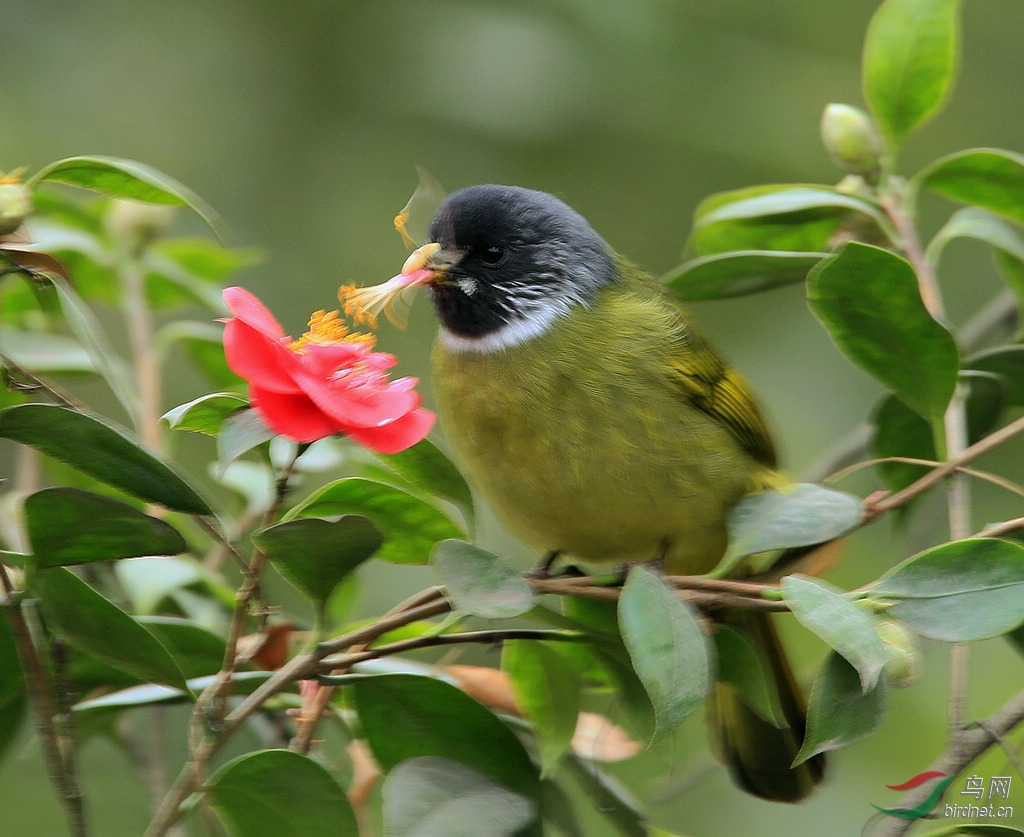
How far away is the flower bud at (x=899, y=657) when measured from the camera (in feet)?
4.83

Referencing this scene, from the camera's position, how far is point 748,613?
2732 millimetres

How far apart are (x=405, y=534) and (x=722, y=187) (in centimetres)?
376

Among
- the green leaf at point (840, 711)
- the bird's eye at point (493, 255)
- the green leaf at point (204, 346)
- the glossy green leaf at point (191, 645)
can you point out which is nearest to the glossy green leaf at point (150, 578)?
the glossy green leaf at point (191, 645)

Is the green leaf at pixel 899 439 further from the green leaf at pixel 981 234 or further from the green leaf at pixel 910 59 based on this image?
the green leaf at pixel 910 59

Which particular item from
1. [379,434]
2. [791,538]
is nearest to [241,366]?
[379,434]

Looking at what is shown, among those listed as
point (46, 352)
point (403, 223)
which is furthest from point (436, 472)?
point (46, 352)

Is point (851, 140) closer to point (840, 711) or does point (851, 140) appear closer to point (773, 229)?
point (773, 229)

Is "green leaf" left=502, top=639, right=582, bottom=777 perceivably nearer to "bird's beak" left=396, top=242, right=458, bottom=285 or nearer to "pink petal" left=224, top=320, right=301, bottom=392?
"pink petal" left=224, top=320, right=301, bottom=392

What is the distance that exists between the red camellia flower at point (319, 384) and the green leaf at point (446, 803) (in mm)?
446

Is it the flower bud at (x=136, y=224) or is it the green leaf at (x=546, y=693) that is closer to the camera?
the green leaf at (x=546, y=693)

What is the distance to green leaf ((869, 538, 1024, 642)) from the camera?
59.5 inches

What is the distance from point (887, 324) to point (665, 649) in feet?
2.50

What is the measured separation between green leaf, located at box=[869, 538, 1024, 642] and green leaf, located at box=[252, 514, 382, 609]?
2.21ft

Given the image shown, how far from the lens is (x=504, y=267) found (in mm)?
2801
